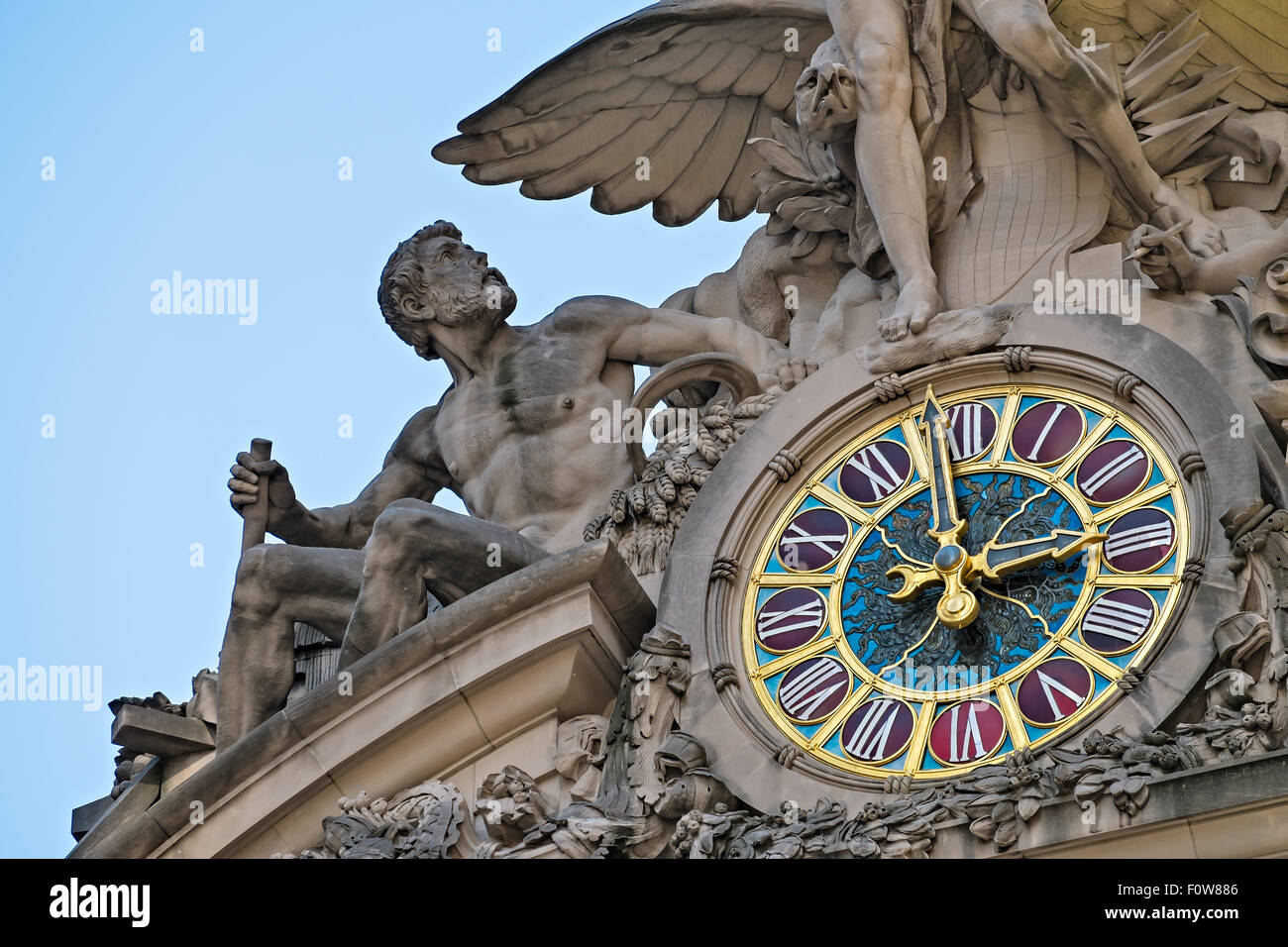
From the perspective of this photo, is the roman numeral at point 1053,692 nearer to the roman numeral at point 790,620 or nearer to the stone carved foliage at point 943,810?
the stone carved foliage at point 943,810

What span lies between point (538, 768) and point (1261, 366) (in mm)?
3511

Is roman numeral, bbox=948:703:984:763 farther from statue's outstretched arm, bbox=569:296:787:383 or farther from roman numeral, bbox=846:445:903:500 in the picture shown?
statue's outstretched arm, bbox=569:296:787:383

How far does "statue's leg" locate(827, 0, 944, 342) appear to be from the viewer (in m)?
14.5

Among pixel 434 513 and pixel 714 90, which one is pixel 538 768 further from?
pixel 714 90

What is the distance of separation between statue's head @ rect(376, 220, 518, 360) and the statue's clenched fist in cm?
99

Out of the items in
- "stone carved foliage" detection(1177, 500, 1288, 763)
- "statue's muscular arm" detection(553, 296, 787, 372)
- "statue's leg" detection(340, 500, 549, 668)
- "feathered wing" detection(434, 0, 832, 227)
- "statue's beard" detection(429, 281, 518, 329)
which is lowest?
"stone carved foliage" detection(1177, 500, 1288, 763)

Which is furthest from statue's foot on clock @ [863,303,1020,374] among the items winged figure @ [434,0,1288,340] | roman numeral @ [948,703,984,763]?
roman numeral @ [948,703,984,763]

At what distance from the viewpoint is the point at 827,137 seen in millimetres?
14859

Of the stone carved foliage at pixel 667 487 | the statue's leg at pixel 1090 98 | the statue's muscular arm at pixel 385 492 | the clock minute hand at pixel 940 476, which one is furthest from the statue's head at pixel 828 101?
the statue's muscular arm at pixel 385 492

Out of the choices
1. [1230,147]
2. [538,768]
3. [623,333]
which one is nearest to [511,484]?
[623,333]

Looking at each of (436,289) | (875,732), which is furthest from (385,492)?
(875,732)

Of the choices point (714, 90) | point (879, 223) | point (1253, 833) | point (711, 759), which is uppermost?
point (714, 90)

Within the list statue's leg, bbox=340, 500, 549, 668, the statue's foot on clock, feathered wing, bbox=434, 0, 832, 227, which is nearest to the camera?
the statue's foot on clock

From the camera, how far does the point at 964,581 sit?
44.1 ft
